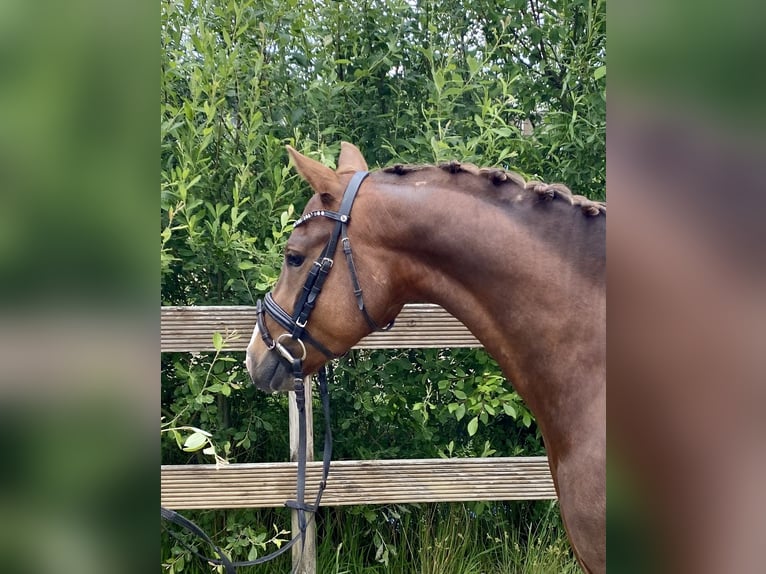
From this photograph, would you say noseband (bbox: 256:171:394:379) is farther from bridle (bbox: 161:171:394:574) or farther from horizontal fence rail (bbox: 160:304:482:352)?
horizontal fence rail (bbox: 160:304:482:352)

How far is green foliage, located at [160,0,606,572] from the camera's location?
7.89 feet

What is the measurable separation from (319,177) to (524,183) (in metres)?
0.56

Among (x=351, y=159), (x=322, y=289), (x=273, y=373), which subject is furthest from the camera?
(x=351, y=159)

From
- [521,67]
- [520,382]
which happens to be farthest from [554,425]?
[521,67]

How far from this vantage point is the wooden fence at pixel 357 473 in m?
2.26

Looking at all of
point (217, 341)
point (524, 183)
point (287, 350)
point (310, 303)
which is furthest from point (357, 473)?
point (524, 183)

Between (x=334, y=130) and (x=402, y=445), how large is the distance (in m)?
1.45

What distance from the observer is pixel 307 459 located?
235cm

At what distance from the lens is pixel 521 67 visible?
104 inches

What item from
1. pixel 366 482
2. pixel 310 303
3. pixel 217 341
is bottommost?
pixel 366 482

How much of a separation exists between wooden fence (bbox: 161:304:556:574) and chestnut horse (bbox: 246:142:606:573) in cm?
61

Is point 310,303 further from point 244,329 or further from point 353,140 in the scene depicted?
point 353,140

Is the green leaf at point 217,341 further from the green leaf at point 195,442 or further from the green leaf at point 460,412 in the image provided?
the green leaf at point 460,412

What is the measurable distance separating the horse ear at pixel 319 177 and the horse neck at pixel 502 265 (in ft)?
0.45
